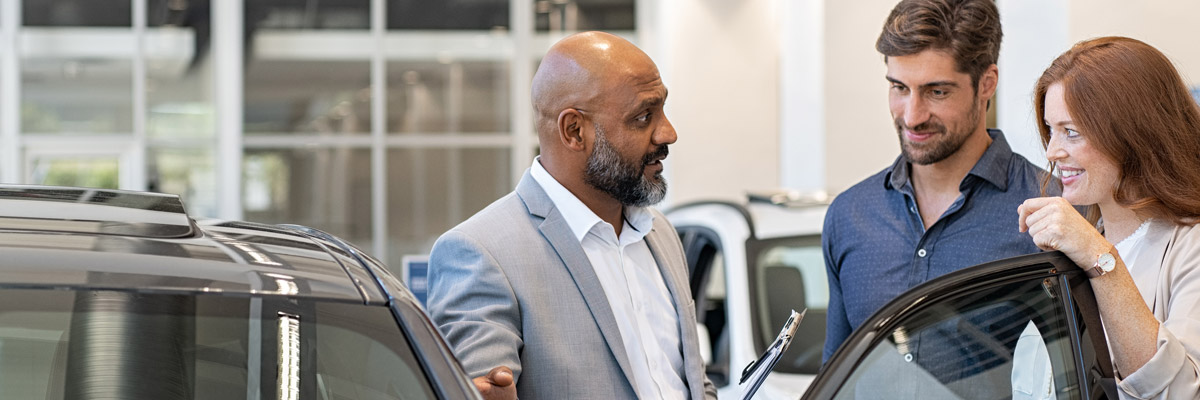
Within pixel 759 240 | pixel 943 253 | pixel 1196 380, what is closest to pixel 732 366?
pixel 759 240

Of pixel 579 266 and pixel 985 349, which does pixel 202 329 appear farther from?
pixel 985 349

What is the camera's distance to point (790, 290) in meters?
4.26

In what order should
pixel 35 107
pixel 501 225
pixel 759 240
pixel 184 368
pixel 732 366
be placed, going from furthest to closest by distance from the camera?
pixel 35 107, pixel 759 240, pixel 732 366, pixel 501 225, pixel 184 368

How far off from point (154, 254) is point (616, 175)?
85cm

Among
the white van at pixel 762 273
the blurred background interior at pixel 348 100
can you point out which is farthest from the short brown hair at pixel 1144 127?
the blurred background interior at pixel 348 100

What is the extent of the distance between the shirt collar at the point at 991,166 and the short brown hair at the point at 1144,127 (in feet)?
1.86

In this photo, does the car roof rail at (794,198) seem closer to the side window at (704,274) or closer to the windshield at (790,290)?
the windshield at (790,290)

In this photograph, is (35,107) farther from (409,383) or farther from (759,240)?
(409,383)

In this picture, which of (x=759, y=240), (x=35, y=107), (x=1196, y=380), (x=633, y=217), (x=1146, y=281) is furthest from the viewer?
(x=35, y=107)

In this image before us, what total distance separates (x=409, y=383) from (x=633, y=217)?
0.77 metres

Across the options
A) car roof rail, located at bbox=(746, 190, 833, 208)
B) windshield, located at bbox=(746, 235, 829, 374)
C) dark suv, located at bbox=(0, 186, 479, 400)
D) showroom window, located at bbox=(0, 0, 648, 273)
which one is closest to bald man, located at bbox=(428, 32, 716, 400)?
dark suv, located at bbox=(0, 186, 479, 400)

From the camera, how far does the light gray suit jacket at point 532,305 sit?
6.38ft

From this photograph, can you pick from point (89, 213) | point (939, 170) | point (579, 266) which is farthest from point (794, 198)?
point (89, 213)

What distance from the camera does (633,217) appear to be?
2.26 metres
